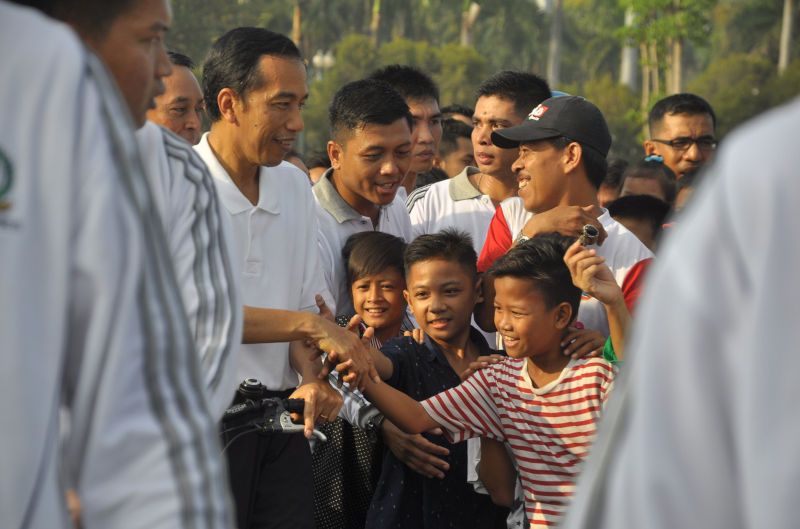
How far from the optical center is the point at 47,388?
1.38 meters

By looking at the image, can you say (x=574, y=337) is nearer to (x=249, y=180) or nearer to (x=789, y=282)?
(x=249, y=180)

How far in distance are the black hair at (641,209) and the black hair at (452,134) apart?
8.37 feet

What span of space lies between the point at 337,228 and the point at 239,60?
110cm

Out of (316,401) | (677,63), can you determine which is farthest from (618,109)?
(316,401)

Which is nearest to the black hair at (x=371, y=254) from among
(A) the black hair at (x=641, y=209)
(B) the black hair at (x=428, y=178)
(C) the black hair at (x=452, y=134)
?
(A) the black hair at (x=641, y=209)

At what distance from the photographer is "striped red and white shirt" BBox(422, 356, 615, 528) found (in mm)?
3547

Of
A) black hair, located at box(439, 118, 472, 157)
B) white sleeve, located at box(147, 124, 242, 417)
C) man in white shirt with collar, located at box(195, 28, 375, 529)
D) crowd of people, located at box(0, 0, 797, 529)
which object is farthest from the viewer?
black hair, located at box(439, 118, 472, 157)

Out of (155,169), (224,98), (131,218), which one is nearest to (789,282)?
(131,218)

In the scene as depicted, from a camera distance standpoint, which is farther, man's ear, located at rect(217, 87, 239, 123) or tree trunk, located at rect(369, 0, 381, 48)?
tree trunk, located at rect(369, 0, 381, 48)

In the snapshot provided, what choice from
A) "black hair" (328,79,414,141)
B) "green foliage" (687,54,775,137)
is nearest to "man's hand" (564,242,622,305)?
"black hair" (328,79,414,141)

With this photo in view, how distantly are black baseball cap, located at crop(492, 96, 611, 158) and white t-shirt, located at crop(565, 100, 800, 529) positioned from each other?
3.51 metres

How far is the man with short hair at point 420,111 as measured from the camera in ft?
21.5

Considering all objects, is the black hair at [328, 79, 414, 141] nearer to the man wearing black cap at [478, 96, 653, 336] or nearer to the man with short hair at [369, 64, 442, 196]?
the man wearing black cap at [478, 96, 653, 336]

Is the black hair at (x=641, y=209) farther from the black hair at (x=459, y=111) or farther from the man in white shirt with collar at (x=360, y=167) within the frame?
the black hair at (x=459, y=111)
